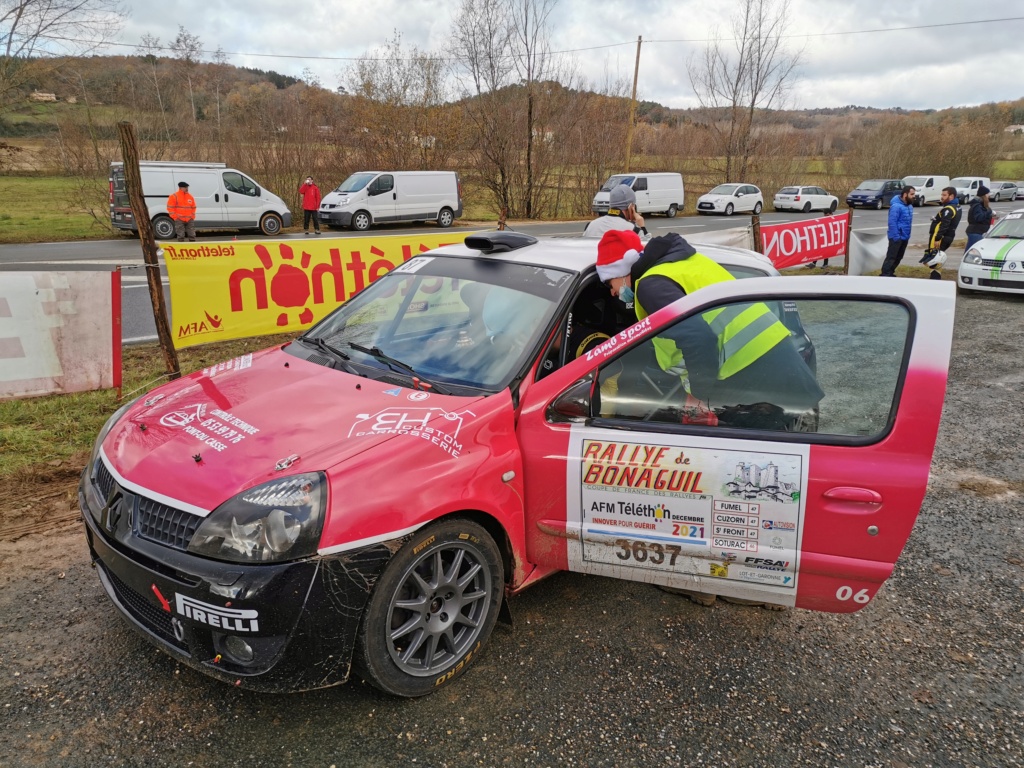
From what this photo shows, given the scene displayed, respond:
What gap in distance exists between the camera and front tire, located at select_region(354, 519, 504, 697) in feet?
7.76

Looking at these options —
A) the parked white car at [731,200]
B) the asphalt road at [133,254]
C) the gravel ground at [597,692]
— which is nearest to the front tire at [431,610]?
the gravel ground at [597,692]

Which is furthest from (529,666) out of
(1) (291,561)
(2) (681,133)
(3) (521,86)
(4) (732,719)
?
(2) (681,133)

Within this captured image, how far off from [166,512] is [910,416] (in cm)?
272

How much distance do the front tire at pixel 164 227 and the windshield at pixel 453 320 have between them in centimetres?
1655

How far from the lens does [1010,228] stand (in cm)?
1211

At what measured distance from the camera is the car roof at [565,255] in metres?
3.49

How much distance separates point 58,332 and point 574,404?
16.2 feet

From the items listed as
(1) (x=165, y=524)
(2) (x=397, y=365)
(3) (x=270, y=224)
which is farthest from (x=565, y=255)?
(3) (x=270, y=224)

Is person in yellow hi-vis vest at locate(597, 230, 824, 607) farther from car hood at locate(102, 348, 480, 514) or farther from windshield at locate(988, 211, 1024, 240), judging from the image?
windshield at locate(988, 211, 1024, 240)

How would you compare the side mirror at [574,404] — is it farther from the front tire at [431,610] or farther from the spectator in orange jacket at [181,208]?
the spectator in orange jacket at [181,208]

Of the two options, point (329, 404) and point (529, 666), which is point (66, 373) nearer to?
point (329, 404)

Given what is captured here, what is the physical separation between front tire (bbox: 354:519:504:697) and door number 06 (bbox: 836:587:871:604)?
1.35 meters

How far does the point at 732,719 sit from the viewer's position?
99.7 inches

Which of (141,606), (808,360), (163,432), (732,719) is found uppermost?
(808,360)
